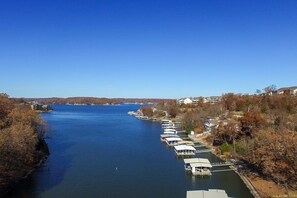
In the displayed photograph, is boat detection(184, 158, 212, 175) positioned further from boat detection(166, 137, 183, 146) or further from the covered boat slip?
boat detection(166, 137, 183, 146)

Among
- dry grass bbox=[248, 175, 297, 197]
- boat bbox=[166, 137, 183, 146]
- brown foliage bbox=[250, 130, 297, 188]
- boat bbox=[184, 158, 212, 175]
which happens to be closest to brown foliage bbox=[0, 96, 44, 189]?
boat bbox=[184, 158, 212, 175]

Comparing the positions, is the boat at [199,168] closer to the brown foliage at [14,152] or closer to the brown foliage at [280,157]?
the brown foliage at [280,157]

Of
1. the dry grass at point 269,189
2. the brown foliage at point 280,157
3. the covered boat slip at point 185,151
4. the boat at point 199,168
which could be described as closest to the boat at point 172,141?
the covered boat slip at point 185,151

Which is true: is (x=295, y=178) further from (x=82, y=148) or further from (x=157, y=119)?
(x=157, y=119)

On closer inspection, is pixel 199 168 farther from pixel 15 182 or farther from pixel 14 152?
pixel 14 152

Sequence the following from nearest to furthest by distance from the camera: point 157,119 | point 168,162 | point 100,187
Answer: point 100,187 → point 168,162 → point 157,119

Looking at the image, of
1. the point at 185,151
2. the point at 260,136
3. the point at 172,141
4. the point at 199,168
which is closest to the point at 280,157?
the point at 260,136

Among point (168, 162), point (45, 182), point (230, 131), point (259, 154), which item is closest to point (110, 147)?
point (168, 162)

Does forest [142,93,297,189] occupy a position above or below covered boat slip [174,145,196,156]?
above
